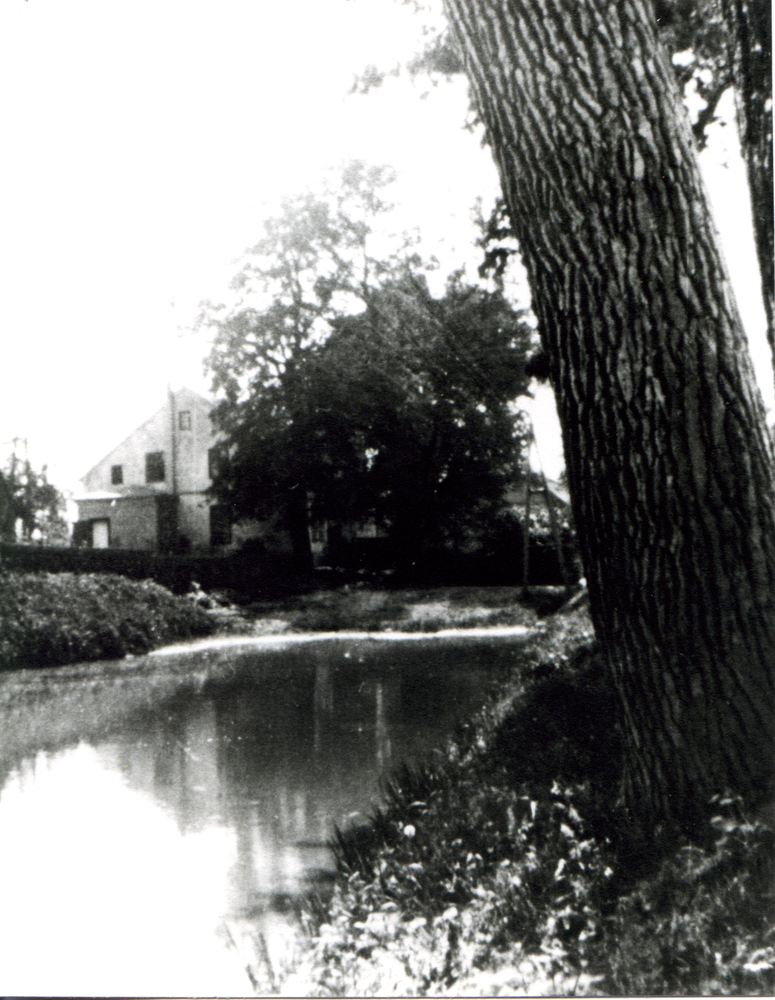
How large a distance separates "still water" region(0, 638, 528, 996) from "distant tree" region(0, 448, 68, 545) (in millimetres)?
1715

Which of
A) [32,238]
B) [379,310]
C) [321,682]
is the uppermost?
[379,310]

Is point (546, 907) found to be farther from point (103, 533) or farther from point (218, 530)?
point (103, 533)

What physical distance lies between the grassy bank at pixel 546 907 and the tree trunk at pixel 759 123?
6.00 feet

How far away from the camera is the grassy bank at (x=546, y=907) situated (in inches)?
108

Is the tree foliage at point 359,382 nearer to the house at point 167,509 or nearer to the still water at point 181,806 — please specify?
the still water at point 181,806

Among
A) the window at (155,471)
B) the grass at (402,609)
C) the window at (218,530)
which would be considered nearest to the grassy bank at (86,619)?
the grass at (402,609)

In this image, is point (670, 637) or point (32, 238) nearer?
point (670, 637)

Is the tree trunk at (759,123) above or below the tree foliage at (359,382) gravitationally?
below

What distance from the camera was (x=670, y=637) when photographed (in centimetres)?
324

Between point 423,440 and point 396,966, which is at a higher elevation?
point 423,440

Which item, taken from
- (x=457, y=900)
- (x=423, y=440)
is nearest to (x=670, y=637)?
(x=457, y=900)

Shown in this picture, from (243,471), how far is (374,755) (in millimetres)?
21412

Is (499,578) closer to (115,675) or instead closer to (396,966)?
(115,675)

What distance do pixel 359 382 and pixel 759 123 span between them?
62.6 feet
